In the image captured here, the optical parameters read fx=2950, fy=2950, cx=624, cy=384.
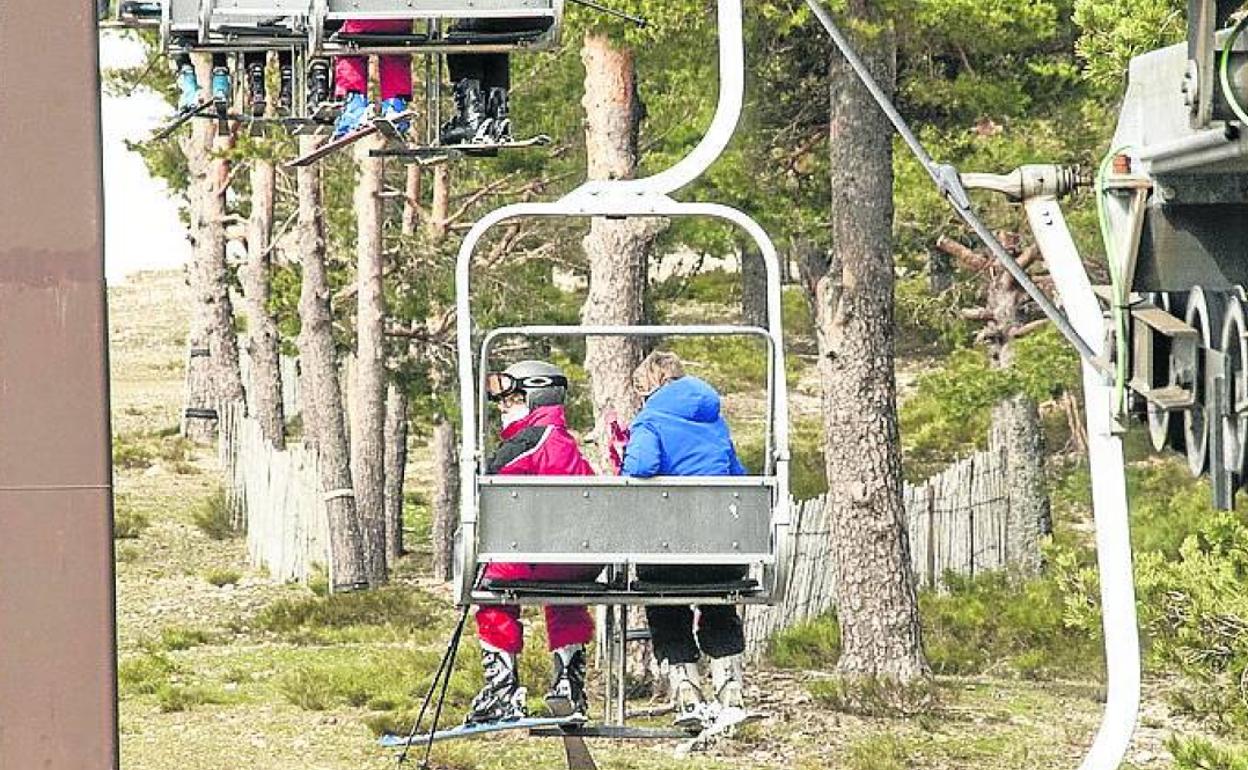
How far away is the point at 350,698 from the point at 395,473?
22.1 ft

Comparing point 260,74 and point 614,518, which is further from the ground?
point 260,74

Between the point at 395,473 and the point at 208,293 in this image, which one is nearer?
the point at 395,473

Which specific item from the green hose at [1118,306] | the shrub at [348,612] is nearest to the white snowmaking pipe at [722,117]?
the green hose at [1118,306]

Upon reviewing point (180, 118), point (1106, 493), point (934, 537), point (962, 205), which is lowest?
point (934, 537)

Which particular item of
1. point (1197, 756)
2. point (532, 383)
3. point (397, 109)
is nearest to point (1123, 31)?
point (1197, 756)

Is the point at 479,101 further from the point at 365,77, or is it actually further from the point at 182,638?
the point at 182,638

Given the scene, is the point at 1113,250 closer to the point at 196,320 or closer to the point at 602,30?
the point at 602,30

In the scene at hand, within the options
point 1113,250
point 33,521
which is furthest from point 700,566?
point 1113,250

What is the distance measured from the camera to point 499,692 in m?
9.13

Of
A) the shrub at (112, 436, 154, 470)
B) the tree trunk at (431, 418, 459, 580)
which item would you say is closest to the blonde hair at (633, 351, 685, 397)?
the tree trunk at (431, 418, 459, 580)

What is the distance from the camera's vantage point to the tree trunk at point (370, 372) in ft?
77.5

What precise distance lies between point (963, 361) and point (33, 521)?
56.1 ft

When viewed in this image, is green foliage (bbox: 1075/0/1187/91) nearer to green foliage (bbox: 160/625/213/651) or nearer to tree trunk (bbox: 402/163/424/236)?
green foliage (bbox: 160/625/213/651)

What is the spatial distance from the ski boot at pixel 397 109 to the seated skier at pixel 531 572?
1.55 metres
